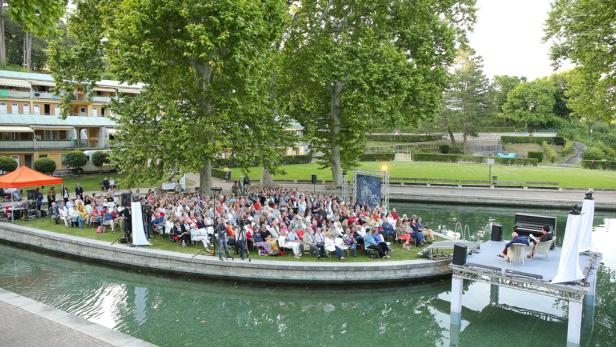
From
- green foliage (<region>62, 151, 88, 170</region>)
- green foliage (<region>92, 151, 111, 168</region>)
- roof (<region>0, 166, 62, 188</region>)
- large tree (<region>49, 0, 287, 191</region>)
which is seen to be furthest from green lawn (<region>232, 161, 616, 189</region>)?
roof (<region>0, 166, 62, 188</region>)

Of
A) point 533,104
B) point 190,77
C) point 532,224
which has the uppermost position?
point 533,104

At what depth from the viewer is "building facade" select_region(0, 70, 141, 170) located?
39.8m

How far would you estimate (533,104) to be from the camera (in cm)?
7894

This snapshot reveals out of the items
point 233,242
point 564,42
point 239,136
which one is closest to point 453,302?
point 233,242

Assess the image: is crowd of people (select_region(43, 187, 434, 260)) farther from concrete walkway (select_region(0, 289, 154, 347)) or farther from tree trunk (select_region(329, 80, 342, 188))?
tree trunk (select_region(329, 80, 342, 188))

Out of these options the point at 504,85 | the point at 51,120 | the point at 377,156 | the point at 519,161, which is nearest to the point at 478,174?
the point at 519,161

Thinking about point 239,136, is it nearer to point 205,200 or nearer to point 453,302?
point 205,200

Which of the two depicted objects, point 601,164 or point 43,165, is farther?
point 601,164

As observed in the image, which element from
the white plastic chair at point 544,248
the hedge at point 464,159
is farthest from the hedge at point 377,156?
the white plastic chair at point 544,248

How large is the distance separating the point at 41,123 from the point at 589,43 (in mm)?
42947

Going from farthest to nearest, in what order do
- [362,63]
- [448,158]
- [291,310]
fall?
[448,158] < [362,63] < [291,310]

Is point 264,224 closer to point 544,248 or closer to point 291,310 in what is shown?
point 291,310

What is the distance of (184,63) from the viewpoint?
2475 cm

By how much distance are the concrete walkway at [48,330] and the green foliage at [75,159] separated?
101 ft
